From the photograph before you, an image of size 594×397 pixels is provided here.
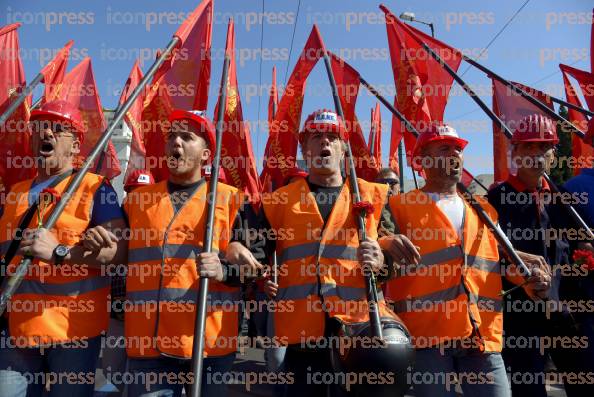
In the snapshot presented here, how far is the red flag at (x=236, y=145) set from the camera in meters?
4.48

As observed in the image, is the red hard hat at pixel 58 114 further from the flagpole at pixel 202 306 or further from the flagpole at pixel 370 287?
the flagpole at pixel 370 287

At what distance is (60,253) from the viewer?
2268mm

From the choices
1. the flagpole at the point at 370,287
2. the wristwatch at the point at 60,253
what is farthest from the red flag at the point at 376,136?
the wristwatch at the point at 60,253

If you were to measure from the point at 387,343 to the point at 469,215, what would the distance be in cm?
117

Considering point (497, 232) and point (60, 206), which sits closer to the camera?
point (60, 206)

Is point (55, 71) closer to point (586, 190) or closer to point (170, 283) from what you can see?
point (170, 283)

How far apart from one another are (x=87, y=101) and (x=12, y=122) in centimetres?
121

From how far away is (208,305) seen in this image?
2.48 m

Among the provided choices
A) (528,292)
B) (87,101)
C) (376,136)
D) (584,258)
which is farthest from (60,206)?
(376,136)

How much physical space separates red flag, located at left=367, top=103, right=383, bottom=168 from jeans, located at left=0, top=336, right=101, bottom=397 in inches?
259

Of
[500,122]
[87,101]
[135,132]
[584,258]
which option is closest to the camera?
[584,258]

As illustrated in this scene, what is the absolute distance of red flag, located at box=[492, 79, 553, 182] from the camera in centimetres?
514

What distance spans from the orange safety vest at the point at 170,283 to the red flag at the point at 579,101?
4.08 meters

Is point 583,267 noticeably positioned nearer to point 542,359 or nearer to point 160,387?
point 542,359
